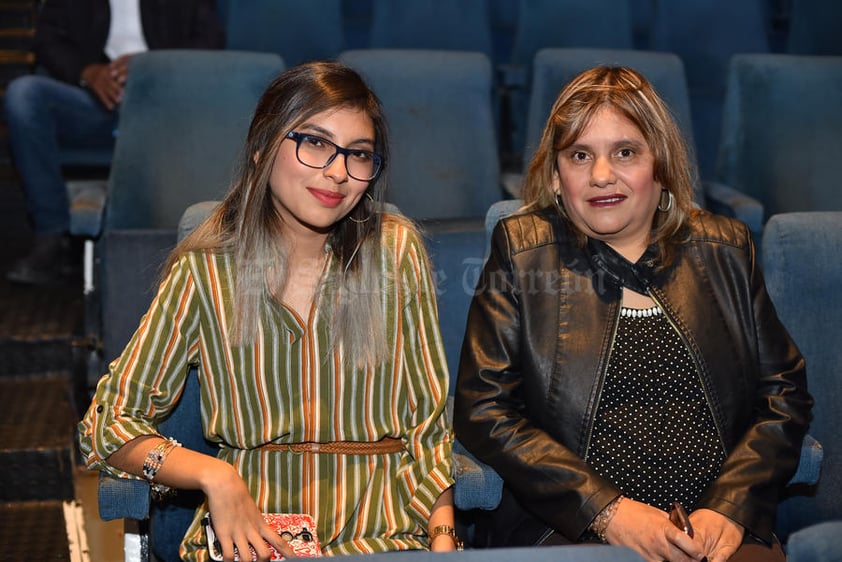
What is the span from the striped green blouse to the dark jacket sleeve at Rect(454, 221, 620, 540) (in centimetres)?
4

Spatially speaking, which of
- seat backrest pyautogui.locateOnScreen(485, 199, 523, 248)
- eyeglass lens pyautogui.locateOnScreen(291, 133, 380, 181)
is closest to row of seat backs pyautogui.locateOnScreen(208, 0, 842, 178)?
seat backrest pyautogui.locateOnScreen(485, 199, 523, 248)

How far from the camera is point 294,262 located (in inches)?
45.7

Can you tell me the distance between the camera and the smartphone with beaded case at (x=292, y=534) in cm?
99

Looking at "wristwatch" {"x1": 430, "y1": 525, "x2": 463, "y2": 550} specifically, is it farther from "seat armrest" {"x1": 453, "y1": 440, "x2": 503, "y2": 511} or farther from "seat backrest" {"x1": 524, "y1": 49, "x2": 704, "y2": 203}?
"seat backrest" {"x1": 524, "y1": 49, "x2": 704, "y2": 203}

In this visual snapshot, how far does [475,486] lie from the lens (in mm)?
1104

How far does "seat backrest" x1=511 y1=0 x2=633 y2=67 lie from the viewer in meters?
2.55

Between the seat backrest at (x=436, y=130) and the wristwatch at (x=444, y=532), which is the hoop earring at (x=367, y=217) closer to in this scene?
the wristwatch at (x=444, y=532)

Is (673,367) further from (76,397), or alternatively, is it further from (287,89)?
(76,397)

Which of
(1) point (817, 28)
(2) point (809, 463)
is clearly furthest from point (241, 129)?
(1) point (817, 28)

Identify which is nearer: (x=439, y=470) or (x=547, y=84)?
(x=439, y=470)

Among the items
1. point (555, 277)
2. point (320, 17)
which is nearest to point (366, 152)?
point (555, 277)

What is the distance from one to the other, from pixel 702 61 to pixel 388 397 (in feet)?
5.80

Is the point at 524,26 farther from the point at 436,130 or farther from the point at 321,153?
the point at 321,153

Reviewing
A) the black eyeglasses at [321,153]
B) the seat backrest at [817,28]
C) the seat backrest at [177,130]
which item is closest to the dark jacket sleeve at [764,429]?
the black eyeglasses at [321,153]
